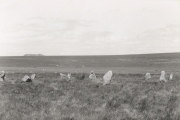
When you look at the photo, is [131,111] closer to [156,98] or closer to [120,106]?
[120,106]

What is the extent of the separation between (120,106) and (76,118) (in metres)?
2.90

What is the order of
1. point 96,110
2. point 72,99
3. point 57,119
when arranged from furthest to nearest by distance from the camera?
point 72,99 < point 96,110 < point 57,119

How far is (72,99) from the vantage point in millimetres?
14141

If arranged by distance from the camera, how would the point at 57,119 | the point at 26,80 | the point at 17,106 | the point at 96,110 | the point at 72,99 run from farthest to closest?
the point at 26,80
the point at 72,99
the point at 17,106
the point at 96,110
the point at 57,119

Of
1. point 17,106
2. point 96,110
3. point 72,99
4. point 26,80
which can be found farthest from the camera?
point 26,80

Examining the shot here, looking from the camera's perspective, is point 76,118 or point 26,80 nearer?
point 76,118

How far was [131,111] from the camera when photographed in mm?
11516

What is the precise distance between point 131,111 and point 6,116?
17.0 ft

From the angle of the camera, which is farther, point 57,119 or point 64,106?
point 64,106

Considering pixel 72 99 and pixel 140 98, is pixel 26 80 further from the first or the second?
pixel 140 98

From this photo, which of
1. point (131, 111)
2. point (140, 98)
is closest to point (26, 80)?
point (140, 98)

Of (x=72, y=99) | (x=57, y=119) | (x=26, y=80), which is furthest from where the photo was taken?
(x=26, y=80)

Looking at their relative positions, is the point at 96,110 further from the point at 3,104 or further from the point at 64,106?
the point at 3,104

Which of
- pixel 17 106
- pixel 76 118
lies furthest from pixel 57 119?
pixel 17 106
